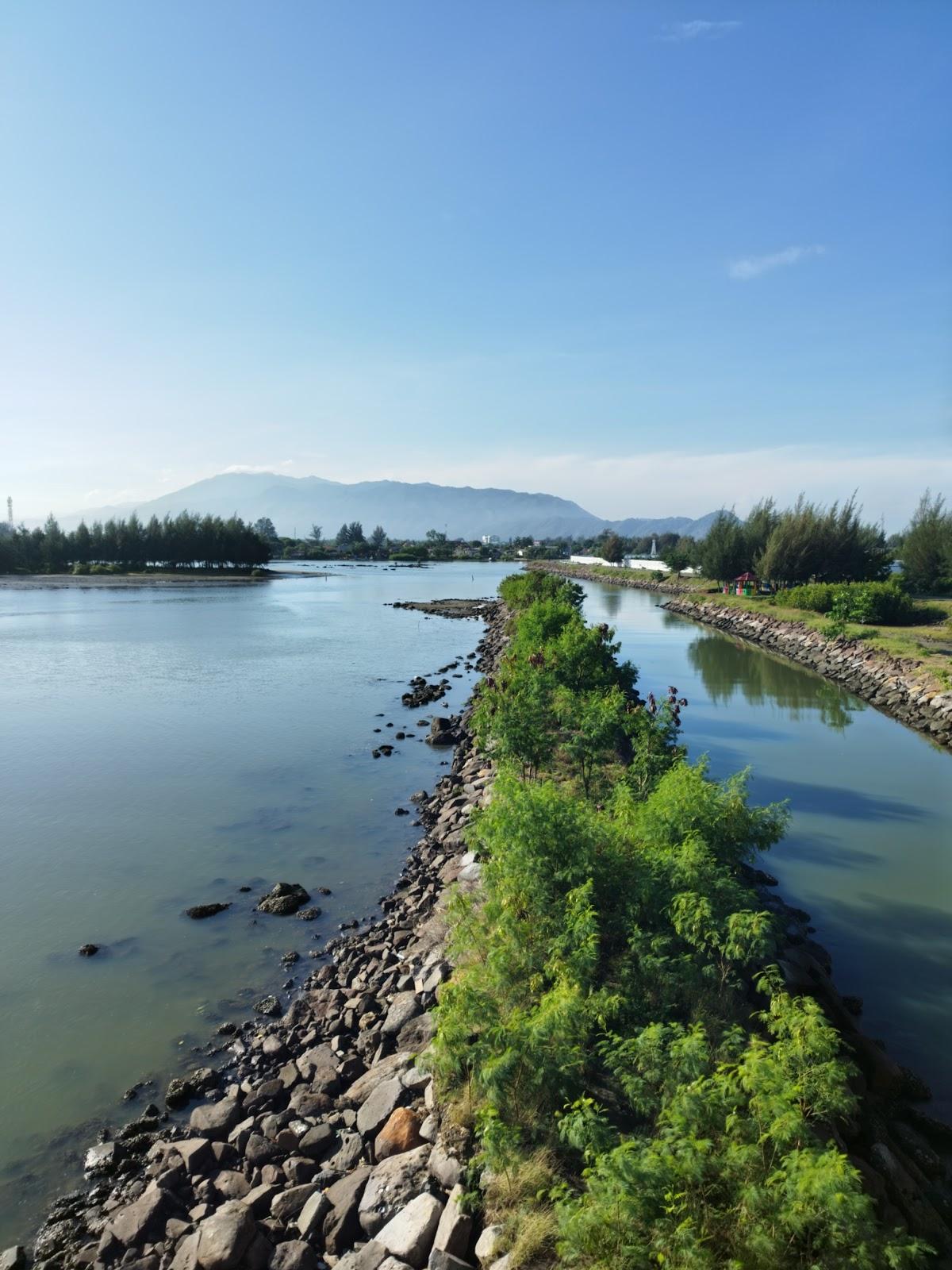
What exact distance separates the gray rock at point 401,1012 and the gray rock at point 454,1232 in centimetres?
312

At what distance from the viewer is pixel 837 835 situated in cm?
1545

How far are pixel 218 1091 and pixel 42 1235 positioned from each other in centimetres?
200

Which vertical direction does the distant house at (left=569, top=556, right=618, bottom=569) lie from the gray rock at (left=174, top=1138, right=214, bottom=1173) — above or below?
above

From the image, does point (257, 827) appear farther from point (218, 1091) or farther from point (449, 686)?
point (449, 686)

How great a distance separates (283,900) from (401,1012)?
4.58 m

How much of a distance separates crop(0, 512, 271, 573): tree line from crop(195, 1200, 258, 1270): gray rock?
370 ft

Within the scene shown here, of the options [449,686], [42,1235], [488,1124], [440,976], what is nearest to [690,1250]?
[488,1124]

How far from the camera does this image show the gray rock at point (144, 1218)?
621 cm

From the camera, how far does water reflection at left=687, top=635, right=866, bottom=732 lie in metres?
27.8

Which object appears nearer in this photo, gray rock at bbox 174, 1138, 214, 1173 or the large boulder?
the large boulder

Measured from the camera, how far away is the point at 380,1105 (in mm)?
6965

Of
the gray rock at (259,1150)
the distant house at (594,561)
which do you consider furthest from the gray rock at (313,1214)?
the distant house at (594,561)

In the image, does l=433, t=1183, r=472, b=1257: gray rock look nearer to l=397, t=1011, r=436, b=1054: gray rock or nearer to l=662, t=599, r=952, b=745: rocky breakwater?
l=397, t=1011, r=436, b=1054: gray rock

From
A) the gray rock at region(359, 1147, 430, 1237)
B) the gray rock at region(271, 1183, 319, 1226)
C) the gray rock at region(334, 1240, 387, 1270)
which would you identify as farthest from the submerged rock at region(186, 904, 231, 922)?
the gray rock at region(334, 1240, 387, 1270)
